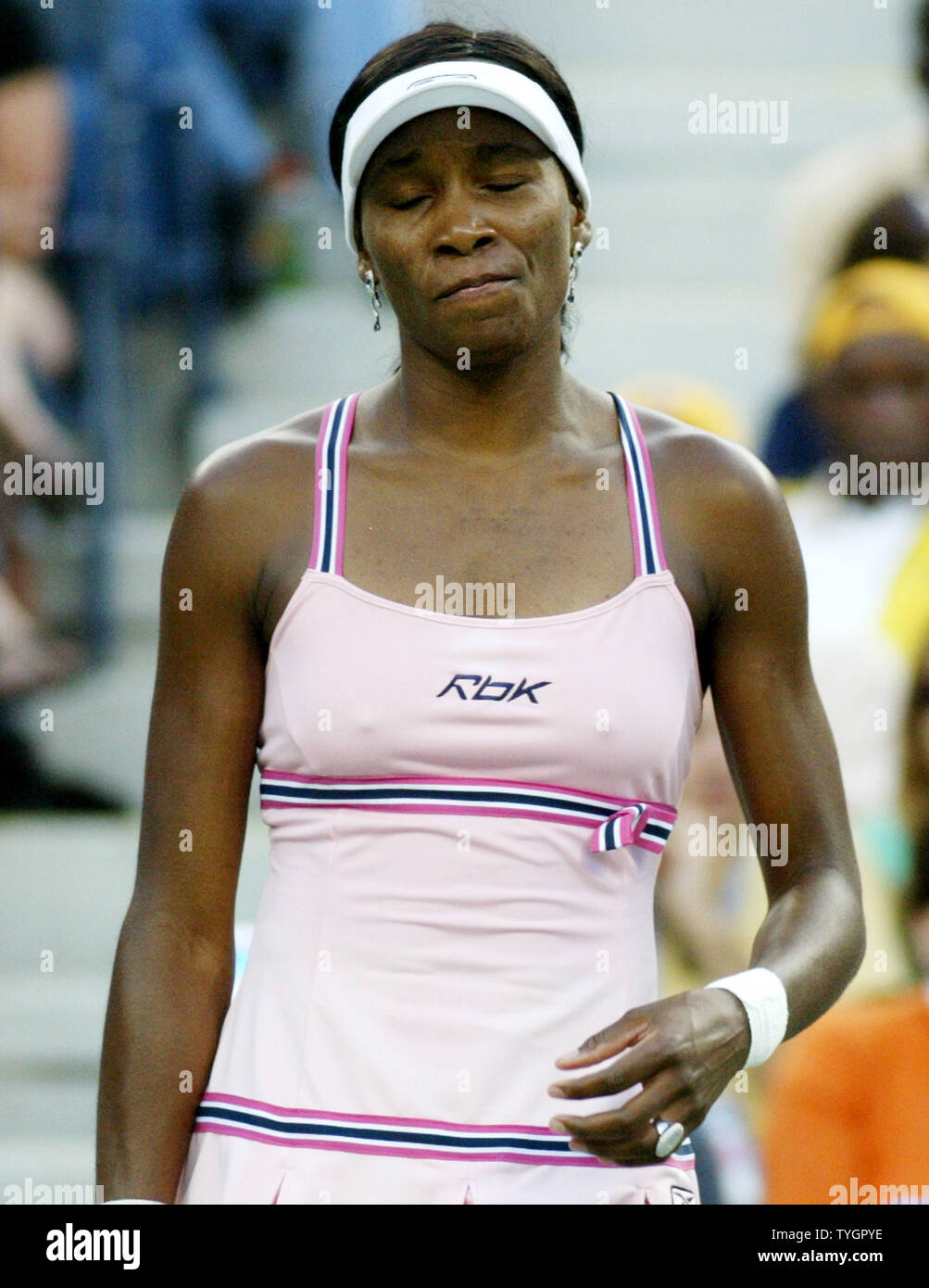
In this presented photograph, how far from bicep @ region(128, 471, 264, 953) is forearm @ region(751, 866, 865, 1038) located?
0.52 metres

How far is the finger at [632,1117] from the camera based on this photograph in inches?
73.9

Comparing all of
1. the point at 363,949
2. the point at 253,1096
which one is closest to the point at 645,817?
the point at 363,949

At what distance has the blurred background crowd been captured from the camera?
401 centimetres

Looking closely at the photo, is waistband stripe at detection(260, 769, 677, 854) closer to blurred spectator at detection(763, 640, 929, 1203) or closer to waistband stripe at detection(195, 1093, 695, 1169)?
waistband stripe at detection(195, 1093, 695, 1169)

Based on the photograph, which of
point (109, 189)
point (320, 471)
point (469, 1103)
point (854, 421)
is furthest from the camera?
point (109, 189)

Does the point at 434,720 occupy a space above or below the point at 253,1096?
above

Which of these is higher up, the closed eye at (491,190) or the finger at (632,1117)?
the closed eye at (491,190)

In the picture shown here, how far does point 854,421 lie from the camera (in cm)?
484

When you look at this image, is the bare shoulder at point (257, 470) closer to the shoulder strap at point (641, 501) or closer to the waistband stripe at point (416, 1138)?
the shoulder strap at point (641, 501)

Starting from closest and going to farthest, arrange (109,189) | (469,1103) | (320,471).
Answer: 1. (469,1103)
2. (320,471)
3. (109,189)

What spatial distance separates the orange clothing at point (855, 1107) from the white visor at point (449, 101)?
1.80 meters

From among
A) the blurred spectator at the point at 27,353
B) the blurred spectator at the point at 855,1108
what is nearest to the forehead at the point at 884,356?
the blurred spectator at the point at 855,1108
